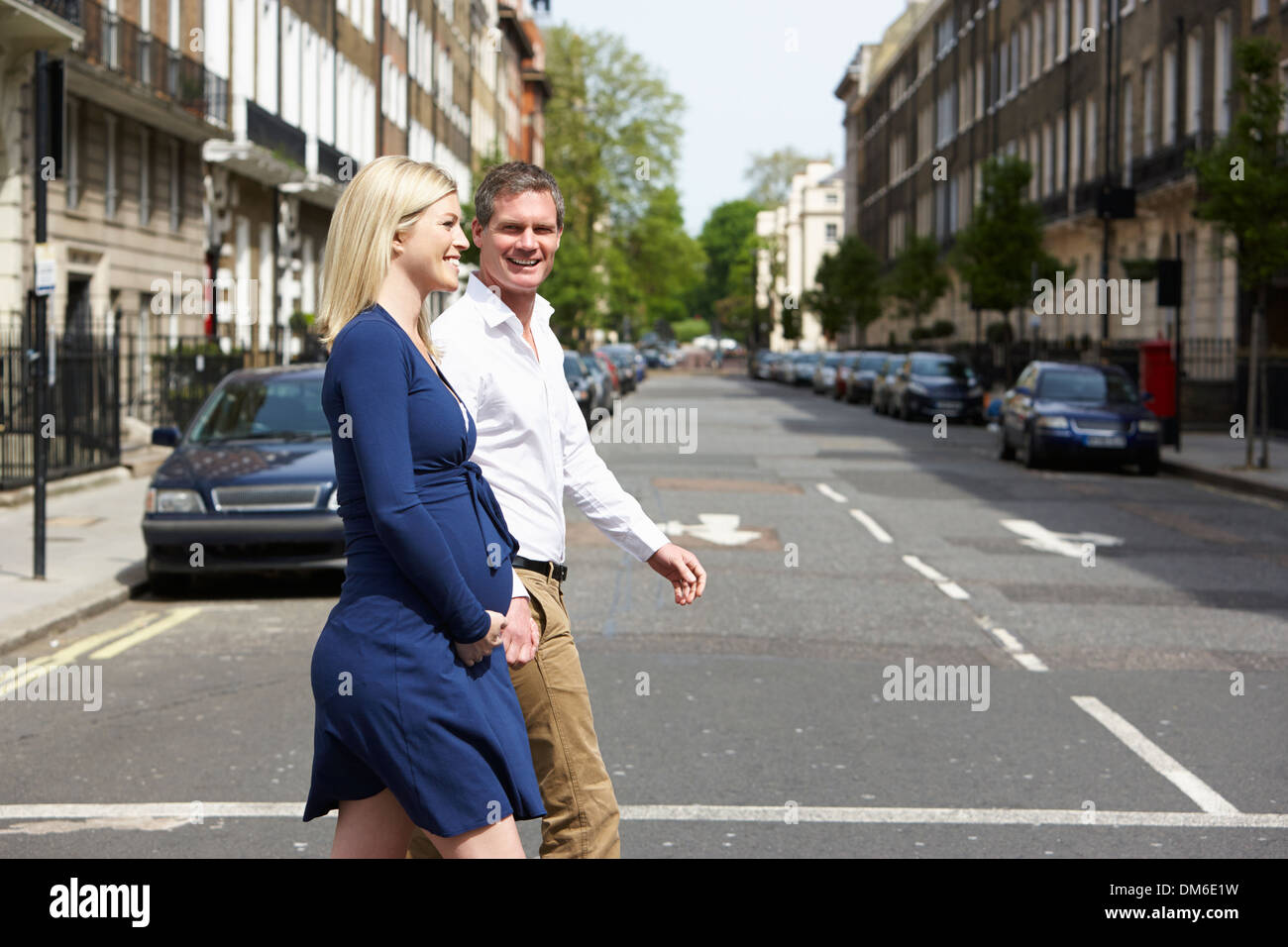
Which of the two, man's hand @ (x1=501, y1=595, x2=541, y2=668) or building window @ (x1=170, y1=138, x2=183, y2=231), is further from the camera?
building window @ (x1=170, y1=138, x2=183, y2=231)

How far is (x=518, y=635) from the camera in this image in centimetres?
346

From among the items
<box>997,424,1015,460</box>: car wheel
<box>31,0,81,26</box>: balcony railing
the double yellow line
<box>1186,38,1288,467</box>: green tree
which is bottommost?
the double yellow line

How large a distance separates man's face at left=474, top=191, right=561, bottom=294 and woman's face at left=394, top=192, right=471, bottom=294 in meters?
0.57

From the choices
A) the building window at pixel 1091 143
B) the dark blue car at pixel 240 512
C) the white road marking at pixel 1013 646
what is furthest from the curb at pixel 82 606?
the building window at pixel 1091 143

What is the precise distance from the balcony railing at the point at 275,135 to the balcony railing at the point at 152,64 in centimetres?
179

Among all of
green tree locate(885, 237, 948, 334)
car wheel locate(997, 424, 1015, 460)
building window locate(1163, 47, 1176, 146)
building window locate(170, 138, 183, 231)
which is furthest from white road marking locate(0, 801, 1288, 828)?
green tree locate(885, 237, 948, 334)

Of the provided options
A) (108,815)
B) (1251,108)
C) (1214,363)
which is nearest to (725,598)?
(108,815)

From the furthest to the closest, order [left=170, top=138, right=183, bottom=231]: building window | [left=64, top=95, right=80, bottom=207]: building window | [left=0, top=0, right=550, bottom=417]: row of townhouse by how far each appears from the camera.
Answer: [left=170, top=138, right=183, bottom=231]: building window, [left=64, top=95, right=80, bottom=207]: building window, [left=0, top=0, right=550, bottom=417]: row of townhouse

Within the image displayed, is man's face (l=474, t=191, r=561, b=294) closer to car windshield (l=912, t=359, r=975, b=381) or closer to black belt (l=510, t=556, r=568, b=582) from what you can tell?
black belt (l=510, t=556, r=568, b=582)

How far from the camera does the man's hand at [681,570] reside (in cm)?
415

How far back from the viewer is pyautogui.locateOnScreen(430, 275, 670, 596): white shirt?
3.91 metres

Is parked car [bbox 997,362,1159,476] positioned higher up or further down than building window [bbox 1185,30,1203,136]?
further down
